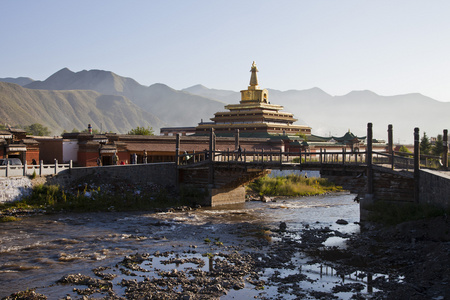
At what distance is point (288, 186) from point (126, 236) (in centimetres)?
2263

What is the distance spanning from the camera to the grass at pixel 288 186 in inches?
1657

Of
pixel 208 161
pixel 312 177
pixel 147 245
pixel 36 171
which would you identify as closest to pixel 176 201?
pixel 208 161

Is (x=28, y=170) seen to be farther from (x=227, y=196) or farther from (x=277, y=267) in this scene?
(x=277, y=267)

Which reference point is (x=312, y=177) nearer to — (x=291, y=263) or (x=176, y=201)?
(x=176, y=201)

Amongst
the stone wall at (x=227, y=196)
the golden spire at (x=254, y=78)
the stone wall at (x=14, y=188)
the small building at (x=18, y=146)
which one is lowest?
the stone wall at (x=227, y=196)

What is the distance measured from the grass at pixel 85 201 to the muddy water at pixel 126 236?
4.88 feet

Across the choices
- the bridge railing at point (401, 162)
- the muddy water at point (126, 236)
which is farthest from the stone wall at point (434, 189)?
the muddy water at point (126, 236)

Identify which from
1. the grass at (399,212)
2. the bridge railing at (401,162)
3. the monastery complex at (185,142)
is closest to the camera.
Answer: the grass at (399,212)

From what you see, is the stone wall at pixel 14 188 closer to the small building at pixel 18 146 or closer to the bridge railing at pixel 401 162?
the small building at pixel 18 146

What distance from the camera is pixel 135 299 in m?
14.3

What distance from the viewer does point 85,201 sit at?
30422mm

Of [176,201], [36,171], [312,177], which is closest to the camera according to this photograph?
[36,171]

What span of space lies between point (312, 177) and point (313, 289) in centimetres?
3339

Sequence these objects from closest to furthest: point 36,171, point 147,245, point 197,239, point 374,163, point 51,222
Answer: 1. point 147,245
2. point 197,239
3. point 51,222
4. point 374,163
5. point 36,171
